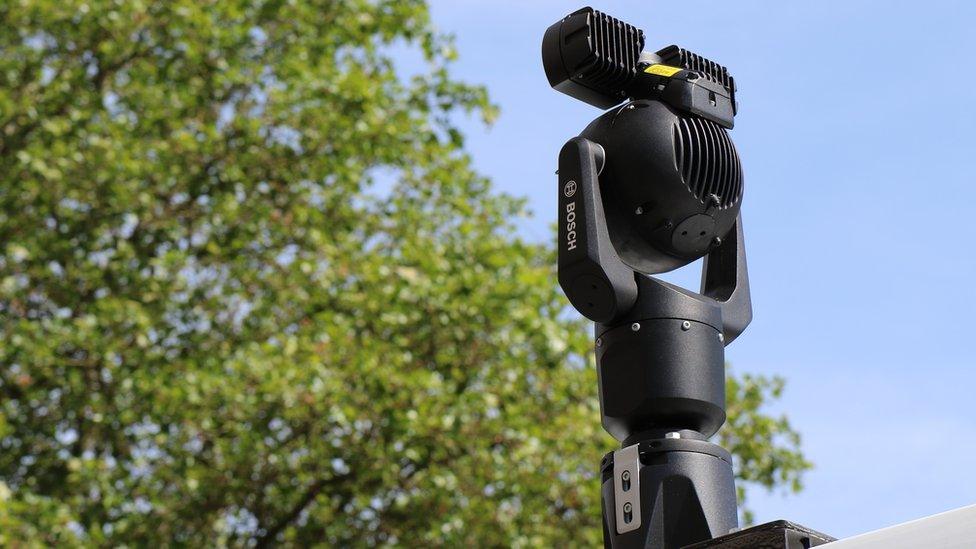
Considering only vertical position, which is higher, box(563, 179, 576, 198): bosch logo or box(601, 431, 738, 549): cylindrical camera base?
box(563, 179, 576, 198): bosch logo

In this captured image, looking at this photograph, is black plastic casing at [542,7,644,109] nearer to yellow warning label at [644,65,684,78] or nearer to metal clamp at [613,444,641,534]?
yellow warning label at [644,65,684,78]

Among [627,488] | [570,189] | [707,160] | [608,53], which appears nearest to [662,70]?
[608,53]

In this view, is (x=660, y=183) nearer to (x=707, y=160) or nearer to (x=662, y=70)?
(x=707, y=160)

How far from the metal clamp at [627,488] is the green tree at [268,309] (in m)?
6.41

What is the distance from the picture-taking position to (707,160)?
2230mm

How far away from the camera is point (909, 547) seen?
1.32 meters

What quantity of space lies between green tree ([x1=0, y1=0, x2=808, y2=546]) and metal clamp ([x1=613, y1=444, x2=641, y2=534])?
6411 millimetres

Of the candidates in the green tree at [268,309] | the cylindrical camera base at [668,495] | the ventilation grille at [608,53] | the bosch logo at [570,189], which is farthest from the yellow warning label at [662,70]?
the green tree at [268,309]

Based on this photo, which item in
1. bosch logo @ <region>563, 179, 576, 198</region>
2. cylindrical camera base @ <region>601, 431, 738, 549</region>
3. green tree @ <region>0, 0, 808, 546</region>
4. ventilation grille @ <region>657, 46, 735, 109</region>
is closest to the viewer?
cylindrical camera base @ <region>601, 431, 738, 549</region>

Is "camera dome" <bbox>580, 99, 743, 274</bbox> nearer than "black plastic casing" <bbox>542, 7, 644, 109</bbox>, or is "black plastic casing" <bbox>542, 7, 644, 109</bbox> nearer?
"camera dome" <bbox>580, 99, 743, 274</bbox>

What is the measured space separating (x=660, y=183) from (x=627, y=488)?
1.83ft

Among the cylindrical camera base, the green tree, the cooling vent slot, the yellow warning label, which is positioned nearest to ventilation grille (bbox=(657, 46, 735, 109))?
the yellow warning label

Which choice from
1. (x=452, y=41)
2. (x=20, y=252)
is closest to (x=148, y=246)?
(x=20, y=252)

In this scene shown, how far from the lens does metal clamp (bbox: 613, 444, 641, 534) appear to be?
2.01 meters
